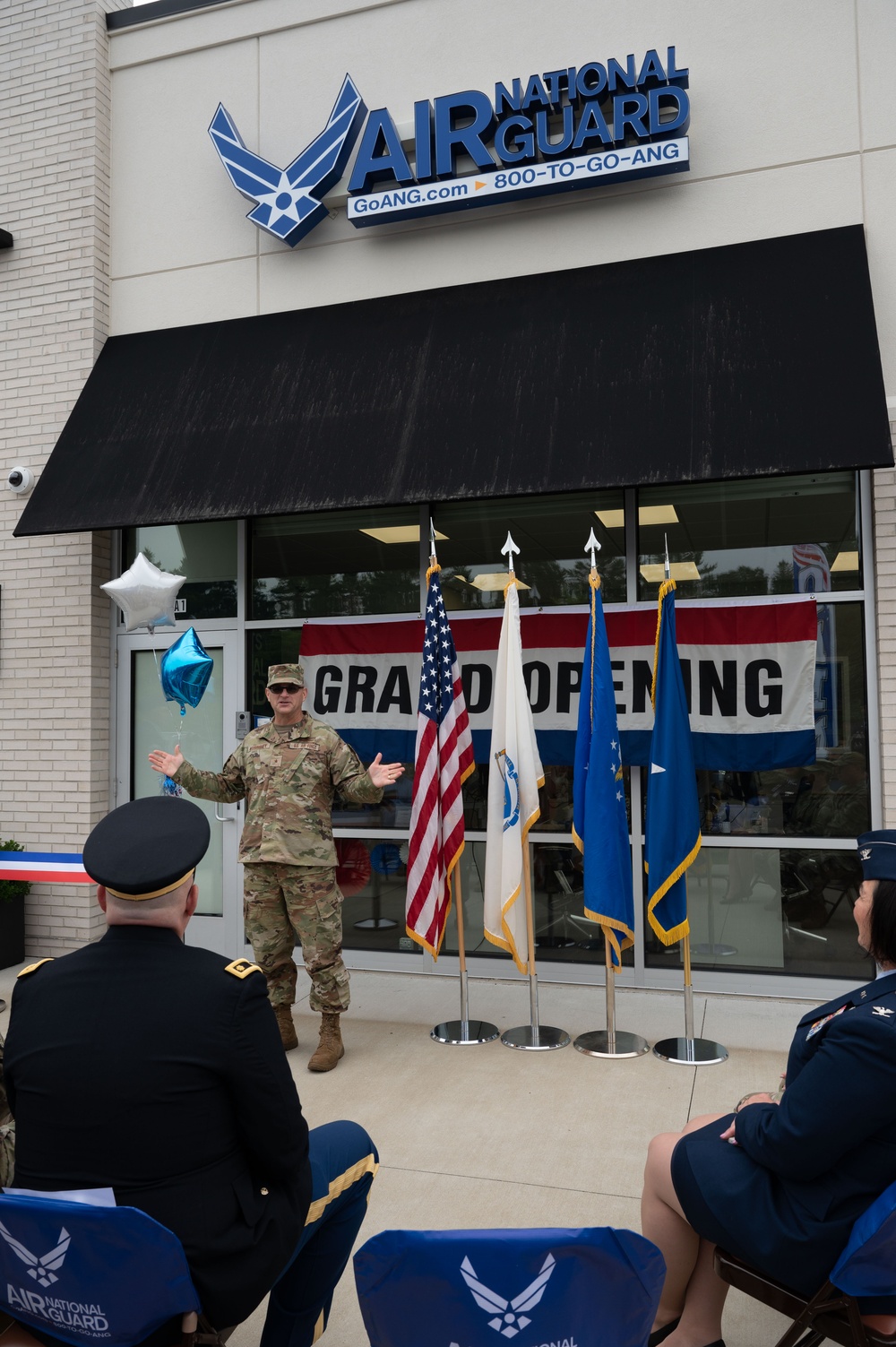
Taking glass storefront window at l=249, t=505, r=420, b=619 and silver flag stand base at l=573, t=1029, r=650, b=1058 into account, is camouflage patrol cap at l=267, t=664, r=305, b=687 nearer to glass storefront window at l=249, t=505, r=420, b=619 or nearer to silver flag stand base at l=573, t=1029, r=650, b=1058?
glass storefront window at l=249, t=505, r=420, b=619

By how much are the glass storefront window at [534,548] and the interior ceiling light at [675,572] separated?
155 millimetres

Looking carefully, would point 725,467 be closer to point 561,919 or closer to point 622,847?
point 622,847

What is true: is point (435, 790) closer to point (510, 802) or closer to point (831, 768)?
point (510, 802)

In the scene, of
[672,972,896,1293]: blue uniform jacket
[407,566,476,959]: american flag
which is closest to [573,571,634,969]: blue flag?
[407,566,476,959]: american flag

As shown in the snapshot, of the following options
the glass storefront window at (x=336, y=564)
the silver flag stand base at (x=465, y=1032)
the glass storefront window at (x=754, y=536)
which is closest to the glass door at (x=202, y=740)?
the glass storefront window at (x=336, y=564)

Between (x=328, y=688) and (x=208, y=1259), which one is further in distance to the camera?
(x=328, y=688)

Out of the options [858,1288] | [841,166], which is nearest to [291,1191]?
[858,1288]

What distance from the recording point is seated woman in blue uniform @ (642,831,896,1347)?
2.01 m

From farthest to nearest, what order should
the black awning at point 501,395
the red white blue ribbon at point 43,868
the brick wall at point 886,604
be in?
the red white blue ribbon at point 43,868 < the brick wall at point 886,604 < the black awning at point 501,395

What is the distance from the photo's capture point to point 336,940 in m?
4.95

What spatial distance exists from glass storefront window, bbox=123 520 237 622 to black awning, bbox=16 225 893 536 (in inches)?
32.0

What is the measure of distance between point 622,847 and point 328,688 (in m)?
2.49

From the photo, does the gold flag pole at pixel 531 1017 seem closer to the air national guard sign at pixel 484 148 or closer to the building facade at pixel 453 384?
the building facade at pixel 453 384

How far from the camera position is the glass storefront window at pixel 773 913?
223 inches
